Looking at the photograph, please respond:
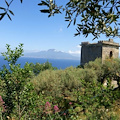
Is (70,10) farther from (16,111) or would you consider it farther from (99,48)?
(99,48)

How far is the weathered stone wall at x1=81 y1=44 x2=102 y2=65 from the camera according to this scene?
23.1 meters

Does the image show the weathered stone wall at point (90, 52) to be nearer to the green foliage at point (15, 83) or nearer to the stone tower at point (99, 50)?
the stone tower at point (99, 50)

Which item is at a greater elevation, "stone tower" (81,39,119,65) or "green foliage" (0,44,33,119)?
"stone tower" (81,39,119,65)

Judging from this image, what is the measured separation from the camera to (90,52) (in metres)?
24.5

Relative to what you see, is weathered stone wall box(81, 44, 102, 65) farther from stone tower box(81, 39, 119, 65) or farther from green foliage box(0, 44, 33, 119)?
green foliage box(0, 44, 33, 119)

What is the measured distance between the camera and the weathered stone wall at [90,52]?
75.9 ft

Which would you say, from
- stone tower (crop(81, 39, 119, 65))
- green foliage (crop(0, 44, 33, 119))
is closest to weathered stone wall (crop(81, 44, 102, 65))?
stone tower (crop(81, 39, 119, 65))

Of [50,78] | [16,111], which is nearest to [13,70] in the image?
[16,111]

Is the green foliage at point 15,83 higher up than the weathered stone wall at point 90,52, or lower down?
lower down

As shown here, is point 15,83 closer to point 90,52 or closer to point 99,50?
point 99,50

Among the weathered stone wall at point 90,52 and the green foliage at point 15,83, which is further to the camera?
the weathered stone wall at point 90,52

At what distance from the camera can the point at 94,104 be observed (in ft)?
17.9

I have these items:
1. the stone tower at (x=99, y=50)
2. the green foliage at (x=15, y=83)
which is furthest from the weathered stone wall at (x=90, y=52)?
the green foliage at (x=15, y=83)

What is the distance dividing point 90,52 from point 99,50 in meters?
1.86
